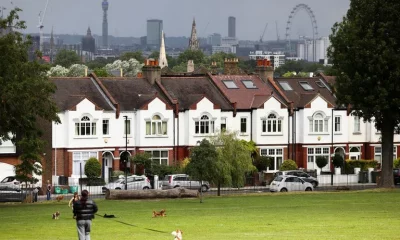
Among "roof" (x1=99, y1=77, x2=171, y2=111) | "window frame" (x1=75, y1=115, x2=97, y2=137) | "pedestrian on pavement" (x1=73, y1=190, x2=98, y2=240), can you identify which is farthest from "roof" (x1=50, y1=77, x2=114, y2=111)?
"pedestrian on pavement" (x1=73, y1=190, x2=98, y2=240)

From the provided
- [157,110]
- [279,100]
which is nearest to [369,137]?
[279,100]

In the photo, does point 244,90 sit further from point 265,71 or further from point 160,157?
point 160,157

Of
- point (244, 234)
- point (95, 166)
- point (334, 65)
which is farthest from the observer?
point (95, 166)

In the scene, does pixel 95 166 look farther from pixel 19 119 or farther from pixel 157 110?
pixel 19 119

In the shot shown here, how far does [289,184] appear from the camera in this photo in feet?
329

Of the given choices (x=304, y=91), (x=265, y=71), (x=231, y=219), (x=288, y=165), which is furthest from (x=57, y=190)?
(x=231, y=219)

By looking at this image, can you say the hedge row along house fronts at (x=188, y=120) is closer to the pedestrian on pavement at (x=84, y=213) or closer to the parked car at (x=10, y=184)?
the parked car at (x=10, y=184)

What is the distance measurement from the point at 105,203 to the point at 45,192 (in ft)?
75.9

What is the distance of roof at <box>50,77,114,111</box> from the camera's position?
109 meters

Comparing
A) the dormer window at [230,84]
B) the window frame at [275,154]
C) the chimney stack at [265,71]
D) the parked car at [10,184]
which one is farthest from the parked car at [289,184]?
the chimney stack at [265,71]

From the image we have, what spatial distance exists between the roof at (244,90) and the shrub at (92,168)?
50.3 ft

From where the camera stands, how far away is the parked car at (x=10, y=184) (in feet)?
290

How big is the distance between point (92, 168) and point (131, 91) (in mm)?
10373

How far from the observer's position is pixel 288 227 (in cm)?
5869
